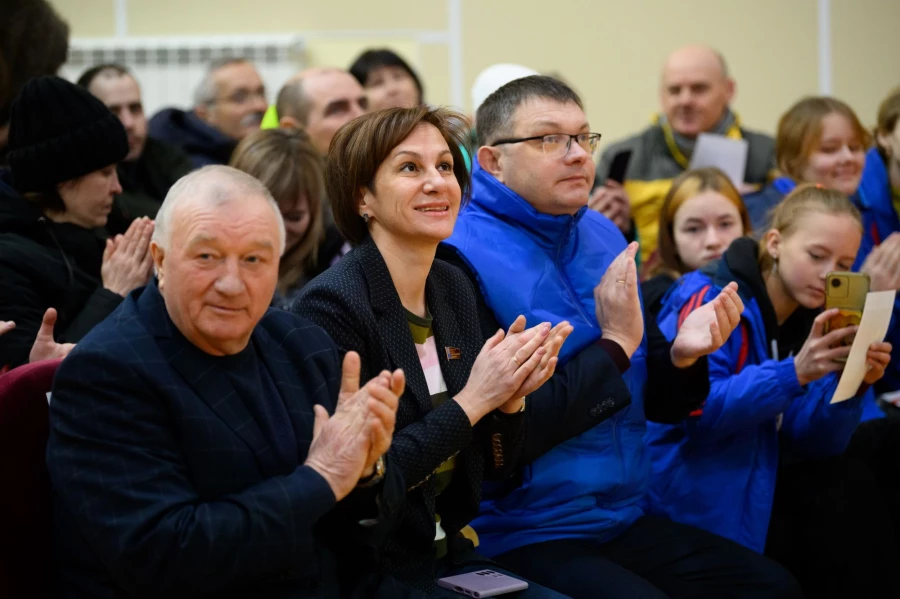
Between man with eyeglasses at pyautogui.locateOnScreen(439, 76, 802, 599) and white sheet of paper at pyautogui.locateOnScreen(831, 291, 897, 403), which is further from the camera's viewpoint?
white sheet of paper at pyautogui.locateOnScreen(831, 291, 897, 403)

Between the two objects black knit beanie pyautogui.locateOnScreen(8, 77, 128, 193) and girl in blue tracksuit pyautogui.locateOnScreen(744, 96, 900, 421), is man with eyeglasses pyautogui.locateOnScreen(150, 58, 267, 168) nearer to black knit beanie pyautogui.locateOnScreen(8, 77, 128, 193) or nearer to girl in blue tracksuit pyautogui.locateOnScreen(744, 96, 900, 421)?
black knit beanie pyautogui.locateOnScreen(8, 77, 128, 193)

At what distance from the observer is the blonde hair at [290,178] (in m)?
3.15

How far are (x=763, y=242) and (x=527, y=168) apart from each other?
0.82 meters

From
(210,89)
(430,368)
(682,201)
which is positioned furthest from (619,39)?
(430,368)

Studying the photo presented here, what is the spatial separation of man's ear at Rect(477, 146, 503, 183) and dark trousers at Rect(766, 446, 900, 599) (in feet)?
3.87

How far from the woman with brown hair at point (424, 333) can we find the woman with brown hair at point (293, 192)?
3.02ft

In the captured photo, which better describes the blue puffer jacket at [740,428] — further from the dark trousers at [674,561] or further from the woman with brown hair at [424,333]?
the woman with brown hair at [424,333]

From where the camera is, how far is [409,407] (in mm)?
2072

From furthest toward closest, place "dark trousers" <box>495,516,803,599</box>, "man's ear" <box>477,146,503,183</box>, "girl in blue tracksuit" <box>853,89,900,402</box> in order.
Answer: "girl in blue tracksuit" <box>853,89,900,402</box> < "man's ear" <box>477,146,503,183</box> < "dark trousers" <box>495,516,803,599</box>

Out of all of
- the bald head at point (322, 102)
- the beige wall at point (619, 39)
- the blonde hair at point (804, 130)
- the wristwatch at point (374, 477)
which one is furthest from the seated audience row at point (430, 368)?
the beige wall at point (619, 39)

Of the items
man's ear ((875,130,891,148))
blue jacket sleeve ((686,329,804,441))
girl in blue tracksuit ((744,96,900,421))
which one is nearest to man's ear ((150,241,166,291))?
blue jacket sleeve ((686,329,804,441))

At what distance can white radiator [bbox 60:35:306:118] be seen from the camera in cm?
594

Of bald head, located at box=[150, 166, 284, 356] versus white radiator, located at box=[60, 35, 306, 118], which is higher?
white radiator, located at box=[60, 35, 306, 118]

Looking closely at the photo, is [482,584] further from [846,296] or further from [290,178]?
[290,178]
